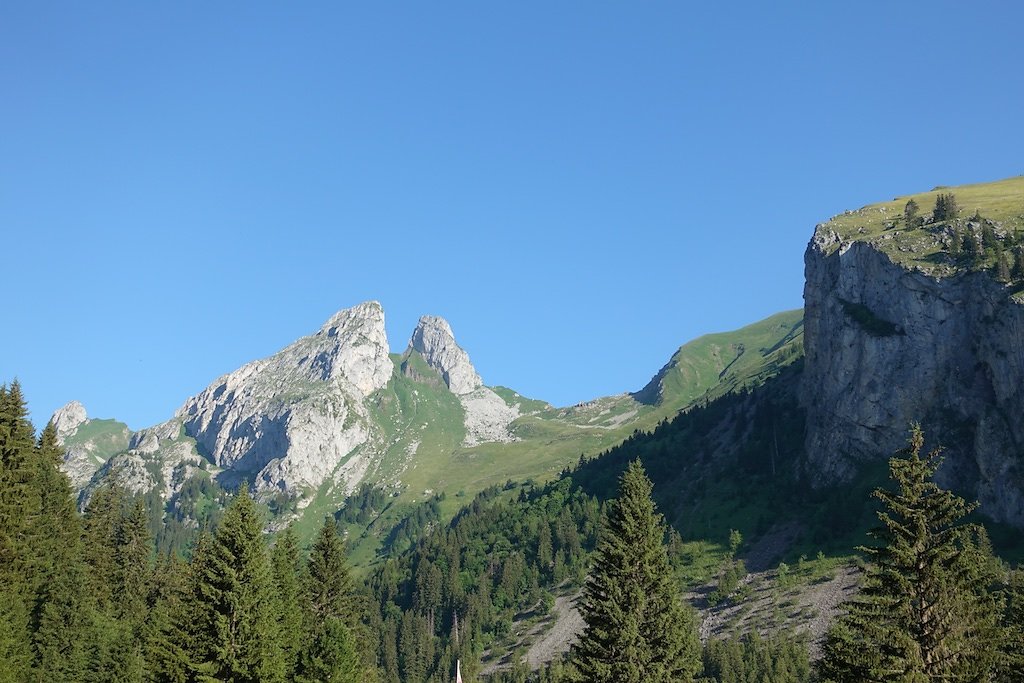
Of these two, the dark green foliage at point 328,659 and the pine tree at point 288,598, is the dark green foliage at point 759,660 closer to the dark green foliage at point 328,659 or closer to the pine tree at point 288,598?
the pine tree at point 288,598

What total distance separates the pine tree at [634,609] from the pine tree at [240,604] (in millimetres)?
19400

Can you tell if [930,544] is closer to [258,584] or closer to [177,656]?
[258,584]

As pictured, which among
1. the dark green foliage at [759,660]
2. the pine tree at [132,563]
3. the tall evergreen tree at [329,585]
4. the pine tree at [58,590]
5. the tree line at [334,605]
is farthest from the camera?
the dark green foliage at [759,660]

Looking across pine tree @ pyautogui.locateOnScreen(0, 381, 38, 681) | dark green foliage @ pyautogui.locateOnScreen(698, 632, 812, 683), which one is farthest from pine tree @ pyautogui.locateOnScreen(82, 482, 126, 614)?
dark green foliage @ pyautogui.locateOnScreen(698, 632, 812, 683)

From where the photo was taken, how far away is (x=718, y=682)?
16075 centimetres

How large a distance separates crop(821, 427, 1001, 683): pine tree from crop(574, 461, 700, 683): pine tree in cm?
1558

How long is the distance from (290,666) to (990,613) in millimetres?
39999

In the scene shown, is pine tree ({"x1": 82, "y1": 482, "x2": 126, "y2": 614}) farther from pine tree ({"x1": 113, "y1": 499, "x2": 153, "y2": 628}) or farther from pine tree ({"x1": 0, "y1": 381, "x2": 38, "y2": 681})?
pine tree ({"x1": 0, "y1": 381, "x2": 38, "y2": 681})

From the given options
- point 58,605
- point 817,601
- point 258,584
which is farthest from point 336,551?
point 817,601

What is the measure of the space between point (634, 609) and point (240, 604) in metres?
23.9

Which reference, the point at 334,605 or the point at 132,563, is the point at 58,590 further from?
the point at 132,563

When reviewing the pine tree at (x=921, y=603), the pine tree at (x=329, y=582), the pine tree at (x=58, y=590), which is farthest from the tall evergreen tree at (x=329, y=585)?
the pine tree at (x=921, y=603)

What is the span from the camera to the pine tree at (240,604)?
49719 millimetres

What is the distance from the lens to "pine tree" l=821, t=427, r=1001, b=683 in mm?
38000
